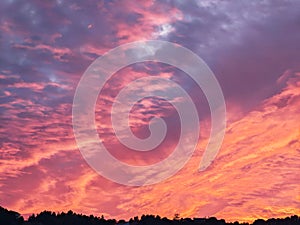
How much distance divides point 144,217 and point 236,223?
19.4 m

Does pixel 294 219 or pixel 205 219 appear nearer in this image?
pixel 294 219

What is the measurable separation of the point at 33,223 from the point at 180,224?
99.4 feet

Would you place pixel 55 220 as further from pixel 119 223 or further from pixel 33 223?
pixel 119 223

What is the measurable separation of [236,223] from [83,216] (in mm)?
32670

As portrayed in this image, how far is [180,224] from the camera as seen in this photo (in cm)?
10462

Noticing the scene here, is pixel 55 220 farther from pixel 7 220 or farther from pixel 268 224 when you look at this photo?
pixel 268 224

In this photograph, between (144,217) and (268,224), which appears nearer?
(268,224)

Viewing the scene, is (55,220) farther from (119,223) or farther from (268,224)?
(268,224)

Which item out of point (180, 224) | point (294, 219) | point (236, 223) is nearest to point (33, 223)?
point (180, 224)

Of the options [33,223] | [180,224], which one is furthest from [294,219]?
[33,223]

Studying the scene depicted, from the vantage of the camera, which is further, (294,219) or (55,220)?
(55,220)

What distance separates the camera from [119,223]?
111375 mm

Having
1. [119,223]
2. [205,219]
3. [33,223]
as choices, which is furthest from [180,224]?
[33,223]

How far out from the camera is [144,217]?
108 m
